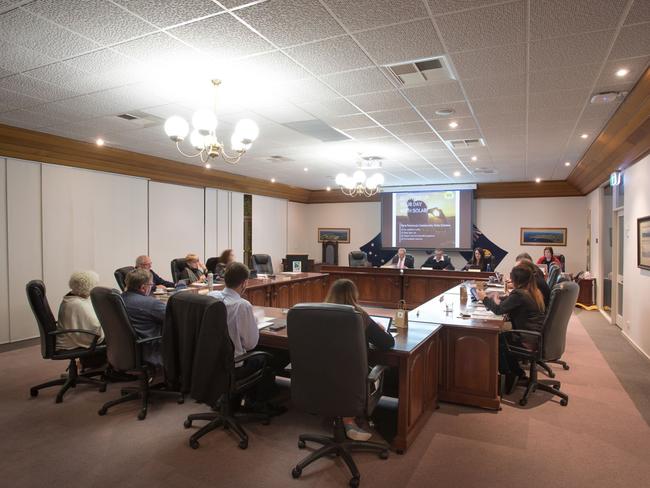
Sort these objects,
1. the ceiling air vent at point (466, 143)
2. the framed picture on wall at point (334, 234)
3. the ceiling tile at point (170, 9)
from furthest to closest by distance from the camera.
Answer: the framed picture on wall at point (334, 234) → the ceiling air vent at point (466, 143) → the ceiling tile at point (170, 9)

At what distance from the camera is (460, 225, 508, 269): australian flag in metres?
11.1

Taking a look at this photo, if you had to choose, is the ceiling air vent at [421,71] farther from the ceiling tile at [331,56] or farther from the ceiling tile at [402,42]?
the ceiling tile at [331,56]

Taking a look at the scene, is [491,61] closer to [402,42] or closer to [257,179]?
[402,42]

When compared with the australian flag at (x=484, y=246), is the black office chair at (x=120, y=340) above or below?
below

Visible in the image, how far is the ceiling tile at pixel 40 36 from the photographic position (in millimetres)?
2797

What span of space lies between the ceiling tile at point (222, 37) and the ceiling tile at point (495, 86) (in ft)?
6.35

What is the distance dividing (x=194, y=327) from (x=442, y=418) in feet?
6.98

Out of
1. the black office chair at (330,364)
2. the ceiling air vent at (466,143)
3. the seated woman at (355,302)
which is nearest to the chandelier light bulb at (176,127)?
the seated woman at (355,302)

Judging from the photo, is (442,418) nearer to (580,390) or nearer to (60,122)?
(580,390)

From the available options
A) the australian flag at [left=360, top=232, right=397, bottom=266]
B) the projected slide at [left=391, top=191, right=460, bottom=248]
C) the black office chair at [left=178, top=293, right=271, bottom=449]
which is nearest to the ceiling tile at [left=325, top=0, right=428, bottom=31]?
→ the black office chair at [left=178, top=293, right=271, bottom=449]

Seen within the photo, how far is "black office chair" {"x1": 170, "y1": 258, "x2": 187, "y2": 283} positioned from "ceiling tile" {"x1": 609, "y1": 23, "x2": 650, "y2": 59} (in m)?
5.92

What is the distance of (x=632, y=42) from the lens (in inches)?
118

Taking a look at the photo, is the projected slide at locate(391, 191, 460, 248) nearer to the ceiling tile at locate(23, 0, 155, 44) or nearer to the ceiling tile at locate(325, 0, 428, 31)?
the ceiling tile at locate(325, 0, 428, 31)

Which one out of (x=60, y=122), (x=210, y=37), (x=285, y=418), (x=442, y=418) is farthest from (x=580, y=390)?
(x=60, y=122)
